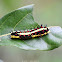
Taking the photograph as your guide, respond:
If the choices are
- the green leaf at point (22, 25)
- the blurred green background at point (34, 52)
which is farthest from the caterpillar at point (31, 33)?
the blurred green background at point (34, 52)

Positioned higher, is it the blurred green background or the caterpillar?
the blurred green background

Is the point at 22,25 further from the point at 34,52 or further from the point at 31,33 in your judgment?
the point at 34,52

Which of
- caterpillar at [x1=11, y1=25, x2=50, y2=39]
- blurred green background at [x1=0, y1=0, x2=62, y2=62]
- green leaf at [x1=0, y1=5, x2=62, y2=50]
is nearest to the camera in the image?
green leaf at [x1=0, y1=5, x2=62, y2=50]

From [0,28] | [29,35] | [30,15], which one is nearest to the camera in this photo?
[0,28]

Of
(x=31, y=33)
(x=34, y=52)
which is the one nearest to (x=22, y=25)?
(x=31, y=33)

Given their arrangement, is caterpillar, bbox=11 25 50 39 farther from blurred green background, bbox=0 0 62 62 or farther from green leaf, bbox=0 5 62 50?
blurred green background, bbox=0 0 62 62

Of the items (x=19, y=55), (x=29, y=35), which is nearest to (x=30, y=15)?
(x=29, y=35)

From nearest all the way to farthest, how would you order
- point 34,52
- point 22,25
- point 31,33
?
1. point 22,25
2. point 31,33
3. point 34,52

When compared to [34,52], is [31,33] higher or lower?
lower

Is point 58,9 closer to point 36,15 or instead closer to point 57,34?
point 36,15

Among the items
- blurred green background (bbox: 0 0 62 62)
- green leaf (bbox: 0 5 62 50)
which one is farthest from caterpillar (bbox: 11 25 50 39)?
blurred green background (bbox: 0 0 62 62)

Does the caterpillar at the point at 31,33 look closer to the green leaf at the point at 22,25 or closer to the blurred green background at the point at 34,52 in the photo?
the green leaf at the point at 22,25
